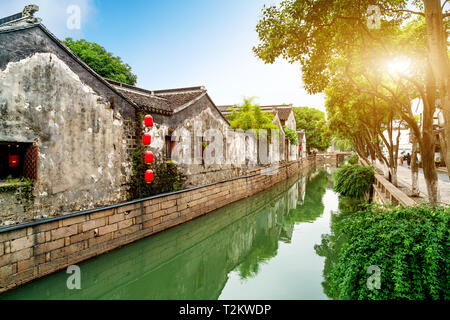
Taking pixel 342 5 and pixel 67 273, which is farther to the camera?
pixel 67 273

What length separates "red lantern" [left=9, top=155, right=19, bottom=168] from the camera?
4586mm

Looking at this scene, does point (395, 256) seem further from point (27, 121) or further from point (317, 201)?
point (317, 201)

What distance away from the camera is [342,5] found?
3.99 metres

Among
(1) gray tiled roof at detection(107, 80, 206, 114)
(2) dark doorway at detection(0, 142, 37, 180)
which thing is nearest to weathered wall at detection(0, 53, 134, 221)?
(2) dark doorway at detection(0, 142, 37, 180)

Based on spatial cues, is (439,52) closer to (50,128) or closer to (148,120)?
(148,120)

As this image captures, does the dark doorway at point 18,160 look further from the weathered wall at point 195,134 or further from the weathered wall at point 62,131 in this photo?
the weathered wall at point 195,134

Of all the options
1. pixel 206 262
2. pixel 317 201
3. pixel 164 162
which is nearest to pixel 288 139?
pixel 317 201

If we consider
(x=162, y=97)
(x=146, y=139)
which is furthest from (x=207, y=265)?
(x=162, y=97)

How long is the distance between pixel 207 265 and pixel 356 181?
864cm

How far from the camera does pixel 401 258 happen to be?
261 centimetres

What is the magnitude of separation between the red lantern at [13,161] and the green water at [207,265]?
2062 millimetres

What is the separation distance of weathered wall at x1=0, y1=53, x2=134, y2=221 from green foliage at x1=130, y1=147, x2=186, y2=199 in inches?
17.0

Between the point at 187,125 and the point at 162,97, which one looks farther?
the point at 162,97
